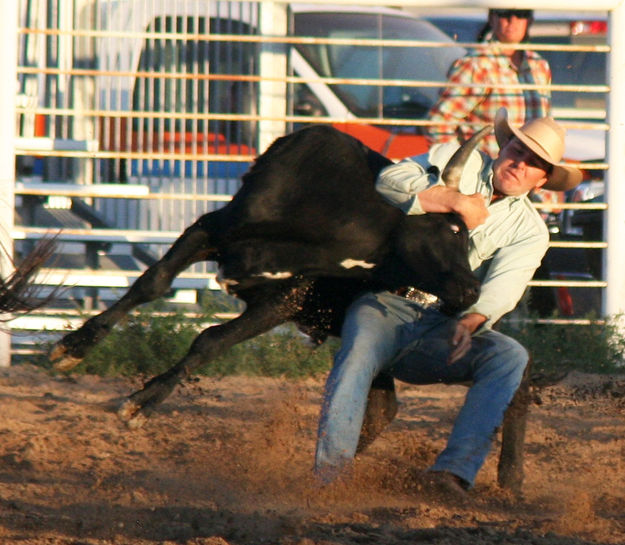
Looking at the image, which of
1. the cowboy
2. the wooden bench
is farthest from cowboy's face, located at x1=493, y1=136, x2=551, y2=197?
the wooden bench

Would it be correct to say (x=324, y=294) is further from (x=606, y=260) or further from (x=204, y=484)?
(x=606, y=260)

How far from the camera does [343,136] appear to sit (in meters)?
4.67

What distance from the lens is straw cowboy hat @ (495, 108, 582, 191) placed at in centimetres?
436

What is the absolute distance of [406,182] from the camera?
434cm

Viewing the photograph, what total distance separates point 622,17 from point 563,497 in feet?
12.6

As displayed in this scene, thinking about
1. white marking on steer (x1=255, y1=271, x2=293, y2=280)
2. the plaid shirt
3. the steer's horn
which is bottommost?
white marking on steer (x1=255, y1=271, x2=293, y2=280)

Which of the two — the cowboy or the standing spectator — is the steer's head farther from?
the standing spectator

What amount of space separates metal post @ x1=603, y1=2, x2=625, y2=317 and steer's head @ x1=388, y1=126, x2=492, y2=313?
2.99 metres

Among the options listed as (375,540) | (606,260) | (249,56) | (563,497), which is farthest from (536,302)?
(375,540)

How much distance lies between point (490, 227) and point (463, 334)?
1.76 feet

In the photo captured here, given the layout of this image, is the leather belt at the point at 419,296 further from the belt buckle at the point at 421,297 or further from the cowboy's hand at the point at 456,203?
the cowboy's hand at the point at 456,203

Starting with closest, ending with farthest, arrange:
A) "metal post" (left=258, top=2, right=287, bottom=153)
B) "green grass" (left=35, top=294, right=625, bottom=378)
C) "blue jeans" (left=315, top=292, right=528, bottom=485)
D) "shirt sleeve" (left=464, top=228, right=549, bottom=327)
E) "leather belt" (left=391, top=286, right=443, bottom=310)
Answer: "blue jeans" (left=315, top=292, right=528, bottom=485)
"shirt sleeve" (left=464, top=228, right=549, bottom=327)
"leather belt" (left=391, top=286, right=443, bottom=310)
"green grass" (left=35, top=294, right=625, bottom=378)
"metal post" (left=258, top=2, right=287, bottom=153)

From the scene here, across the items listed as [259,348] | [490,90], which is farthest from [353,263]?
[490,90]

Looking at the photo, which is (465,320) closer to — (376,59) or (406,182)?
(406,182)
